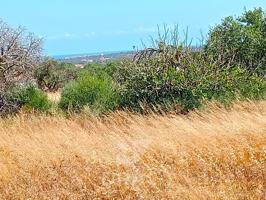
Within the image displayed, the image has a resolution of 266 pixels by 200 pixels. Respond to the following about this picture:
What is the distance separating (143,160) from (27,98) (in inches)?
354

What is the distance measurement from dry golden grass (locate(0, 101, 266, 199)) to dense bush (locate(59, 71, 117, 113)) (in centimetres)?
365

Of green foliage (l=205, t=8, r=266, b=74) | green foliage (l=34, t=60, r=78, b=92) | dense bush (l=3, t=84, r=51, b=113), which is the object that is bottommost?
green foliage (l=34, t=60, r=78, b=92)

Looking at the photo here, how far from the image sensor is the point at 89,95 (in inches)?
566

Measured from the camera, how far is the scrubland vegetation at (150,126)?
5.97 meters

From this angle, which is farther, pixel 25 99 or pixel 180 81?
pixel 25 99

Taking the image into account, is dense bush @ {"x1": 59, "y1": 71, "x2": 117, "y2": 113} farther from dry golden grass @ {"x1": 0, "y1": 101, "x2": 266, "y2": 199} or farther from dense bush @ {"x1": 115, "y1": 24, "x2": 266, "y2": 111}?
dry golden grass @ {"x1": 0, "y1": 101, "x2": 266, "y2": 199}

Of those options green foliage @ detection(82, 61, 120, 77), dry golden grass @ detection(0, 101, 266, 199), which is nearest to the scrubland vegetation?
dry golden grass @ detection(0, 101, 266, 199)

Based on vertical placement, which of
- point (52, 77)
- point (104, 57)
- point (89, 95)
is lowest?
point (52, 77)

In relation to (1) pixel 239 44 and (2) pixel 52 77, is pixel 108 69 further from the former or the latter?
(1) pixel 239 44

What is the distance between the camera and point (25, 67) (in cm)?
1552

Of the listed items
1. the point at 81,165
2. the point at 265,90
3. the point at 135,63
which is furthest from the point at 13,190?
the point at 265,90

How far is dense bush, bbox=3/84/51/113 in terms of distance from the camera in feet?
49.1

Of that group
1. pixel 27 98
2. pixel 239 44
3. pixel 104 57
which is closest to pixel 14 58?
pixel 27 98

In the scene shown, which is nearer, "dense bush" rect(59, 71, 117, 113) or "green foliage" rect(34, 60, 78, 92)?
"dense bush" rect(59, 71, 117, 113)
